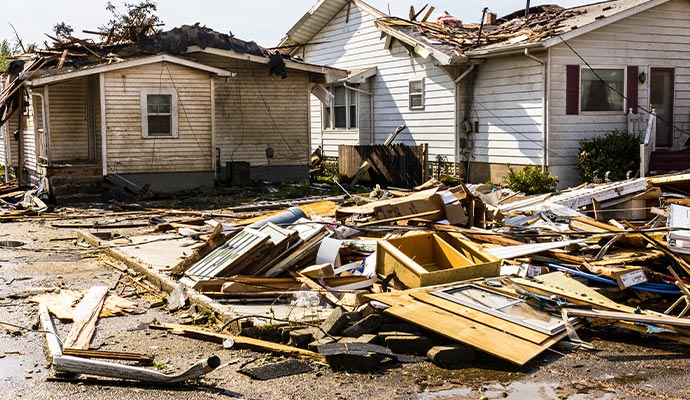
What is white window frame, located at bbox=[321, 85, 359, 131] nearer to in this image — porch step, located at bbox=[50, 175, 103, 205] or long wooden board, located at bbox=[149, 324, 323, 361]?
porch step, located at bbox=[50, 175, 103, 205]

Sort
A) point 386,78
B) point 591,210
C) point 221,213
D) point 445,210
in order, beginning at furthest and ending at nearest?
1. point 386,78
2. point 221,213
3. point 591,210
4. point 445,210

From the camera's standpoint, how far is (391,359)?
7.56m

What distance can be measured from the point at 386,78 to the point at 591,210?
14.7m

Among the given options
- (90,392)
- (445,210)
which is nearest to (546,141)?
(445,210)

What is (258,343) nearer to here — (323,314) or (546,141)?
(323,314)

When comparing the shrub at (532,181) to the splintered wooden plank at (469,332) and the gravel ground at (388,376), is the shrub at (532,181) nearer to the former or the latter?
the gravel ground at (388,376)

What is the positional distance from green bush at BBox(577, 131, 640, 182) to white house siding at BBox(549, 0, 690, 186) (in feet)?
2.14

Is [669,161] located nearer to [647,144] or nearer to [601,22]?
[647,144]

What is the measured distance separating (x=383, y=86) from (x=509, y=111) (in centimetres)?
635

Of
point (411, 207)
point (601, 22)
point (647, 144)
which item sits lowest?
point (411, 207)

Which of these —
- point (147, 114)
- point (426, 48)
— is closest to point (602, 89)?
point (426, 48)

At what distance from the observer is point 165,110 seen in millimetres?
23906

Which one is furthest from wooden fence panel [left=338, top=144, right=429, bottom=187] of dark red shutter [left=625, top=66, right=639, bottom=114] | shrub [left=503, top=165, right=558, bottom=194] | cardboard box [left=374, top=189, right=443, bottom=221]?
cardboard box [left=374, top=189, right=443, bottom=221]

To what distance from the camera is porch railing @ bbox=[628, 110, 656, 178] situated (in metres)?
20.0
